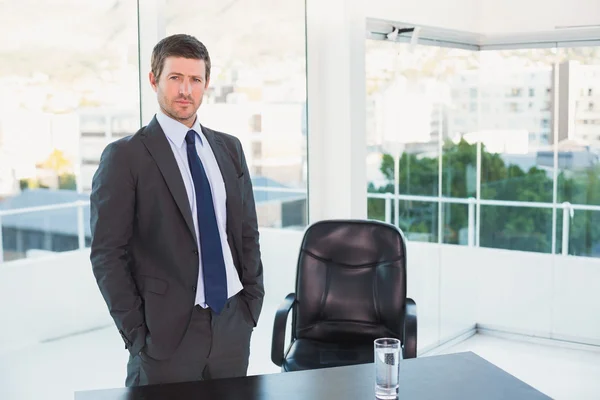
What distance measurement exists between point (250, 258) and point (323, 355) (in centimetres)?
70

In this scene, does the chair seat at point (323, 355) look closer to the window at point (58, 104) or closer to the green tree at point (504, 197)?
the window at point (58, 104)

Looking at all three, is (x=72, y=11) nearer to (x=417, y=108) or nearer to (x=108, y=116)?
(x=108, y=116)

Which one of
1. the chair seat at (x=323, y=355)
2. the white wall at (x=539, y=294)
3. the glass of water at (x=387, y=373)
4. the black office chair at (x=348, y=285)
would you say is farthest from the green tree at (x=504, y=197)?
the glass of water at (x=387, y=373)

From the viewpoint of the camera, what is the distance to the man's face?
256 centimetres

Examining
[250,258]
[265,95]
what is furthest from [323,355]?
[265,95]

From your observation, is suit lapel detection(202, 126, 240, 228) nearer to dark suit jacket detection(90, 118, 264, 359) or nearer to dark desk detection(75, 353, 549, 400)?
dark suit jacket detection(90, 118, 264, 359)

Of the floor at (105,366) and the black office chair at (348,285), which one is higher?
the black office chair at (348,285)

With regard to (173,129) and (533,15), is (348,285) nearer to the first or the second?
(173,129)

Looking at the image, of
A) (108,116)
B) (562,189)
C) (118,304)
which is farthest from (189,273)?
(562,189)

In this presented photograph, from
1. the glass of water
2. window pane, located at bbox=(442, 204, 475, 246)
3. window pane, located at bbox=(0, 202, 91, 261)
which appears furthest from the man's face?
window pane, located at bbox=(442, 204, 475, 246)

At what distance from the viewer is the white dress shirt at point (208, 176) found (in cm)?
259

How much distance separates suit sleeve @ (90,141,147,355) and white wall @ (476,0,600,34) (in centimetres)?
393

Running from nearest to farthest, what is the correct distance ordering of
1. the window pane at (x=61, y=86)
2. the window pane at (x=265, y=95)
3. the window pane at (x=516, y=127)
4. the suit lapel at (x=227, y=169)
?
the suit lapel at (x=227, y=169) < the window pane at (x=61, y=86) < the window pane at (x=265, y=95) < the window pane at (x=516, y=127)

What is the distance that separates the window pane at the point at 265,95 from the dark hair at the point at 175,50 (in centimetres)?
121
